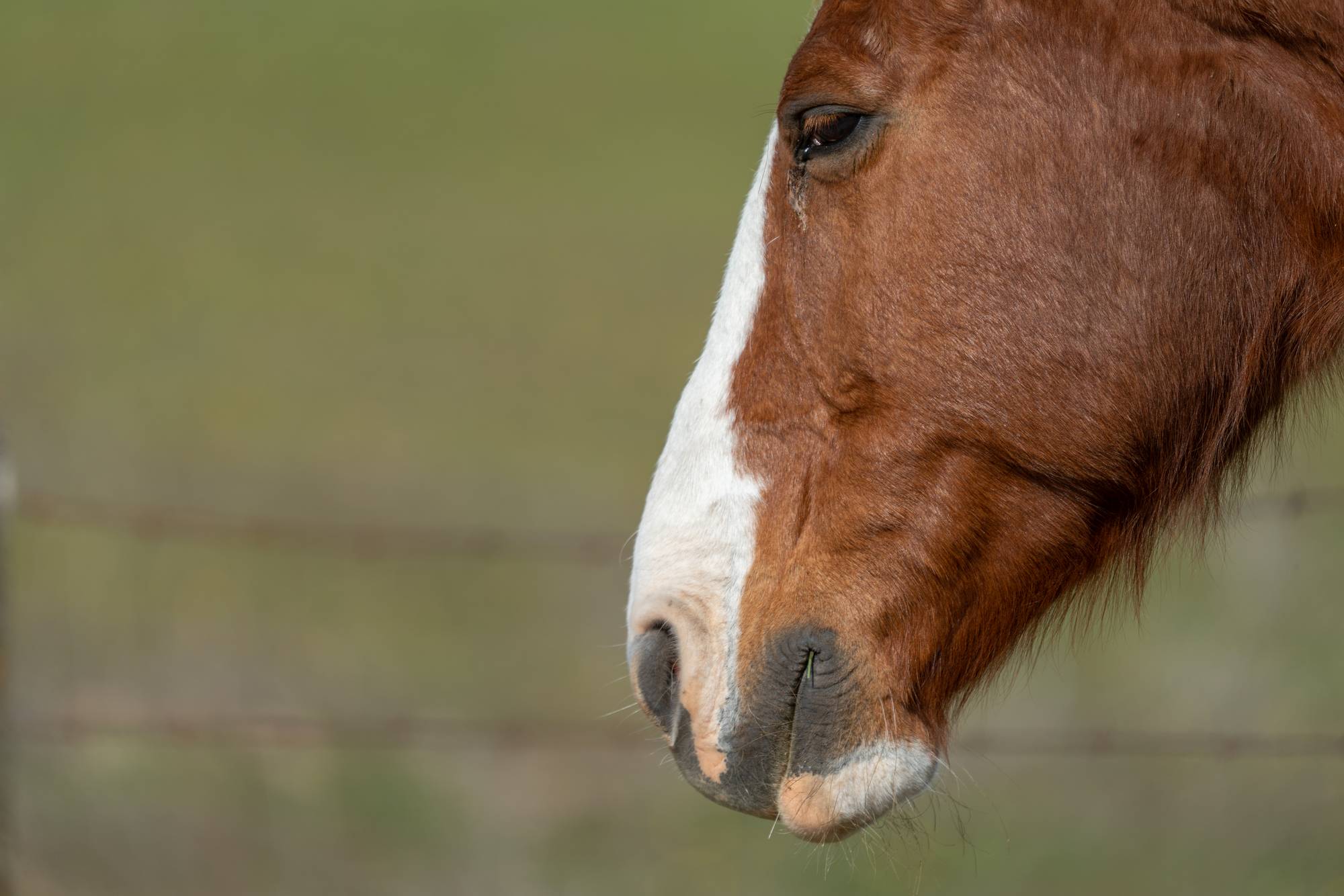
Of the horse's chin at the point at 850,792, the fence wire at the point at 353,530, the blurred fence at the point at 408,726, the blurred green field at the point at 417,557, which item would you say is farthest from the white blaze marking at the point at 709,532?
the fence wire at the point at 353,530

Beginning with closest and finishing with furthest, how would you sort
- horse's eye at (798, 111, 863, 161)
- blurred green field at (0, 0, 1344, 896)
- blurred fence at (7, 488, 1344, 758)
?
1. horse's eye at (798, 111, 863, 161)
2. blurred fence at (7, 488, 1344, 758)
3. blurred green field at (0, 0, 1344, 896)

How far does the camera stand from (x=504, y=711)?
571 cm

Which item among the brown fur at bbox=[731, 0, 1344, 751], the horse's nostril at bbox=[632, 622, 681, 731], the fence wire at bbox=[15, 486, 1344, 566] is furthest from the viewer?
the fence wire at bbox=[15, 486, 1344, 566]

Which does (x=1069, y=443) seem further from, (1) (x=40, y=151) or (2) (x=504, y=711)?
(1) (x=40, y=151)

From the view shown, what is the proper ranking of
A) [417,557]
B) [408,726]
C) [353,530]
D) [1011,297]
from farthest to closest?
1. [417,557]
2. [353,530]
3. [408,726]
4. [1011,297]

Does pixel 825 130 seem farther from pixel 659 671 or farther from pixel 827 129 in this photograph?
pixel 659 671

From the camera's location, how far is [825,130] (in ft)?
6.27

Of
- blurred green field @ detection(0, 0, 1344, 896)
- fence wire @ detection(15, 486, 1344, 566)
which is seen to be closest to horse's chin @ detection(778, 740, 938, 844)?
blurred green field @ detection(0, 0, 1344, 896)

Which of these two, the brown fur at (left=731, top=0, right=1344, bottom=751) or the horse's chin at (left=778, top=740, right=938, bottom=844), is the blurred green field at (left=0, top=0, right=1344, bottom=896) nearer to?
the horse's chin at (left=778, top=740, right=938, bottom=844)

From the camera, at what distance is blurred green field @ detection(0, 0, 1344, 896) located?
15.0ft

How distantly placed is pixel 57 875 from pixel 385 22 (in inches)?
691

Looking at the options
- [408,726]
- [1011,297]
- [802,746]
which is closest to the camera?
[1011,297]

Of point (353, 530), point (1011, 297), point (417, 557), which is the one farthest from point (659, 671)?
point (417, 557)

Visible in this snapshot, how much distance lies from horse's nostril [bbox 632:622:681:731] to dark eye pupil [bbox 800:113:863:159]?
0.76 meters
